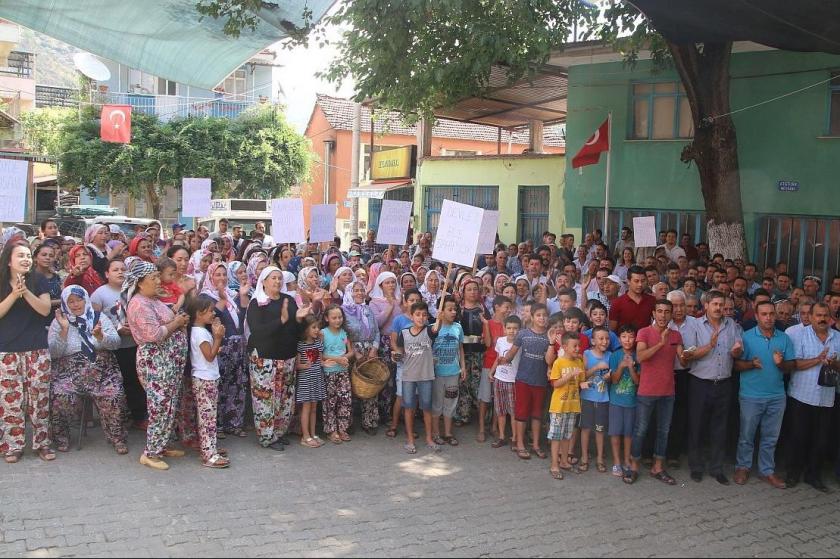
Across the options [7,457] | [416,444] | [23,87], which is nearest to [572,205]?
[416,444]

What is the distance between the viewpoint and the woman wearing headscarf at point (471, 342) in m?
7.84

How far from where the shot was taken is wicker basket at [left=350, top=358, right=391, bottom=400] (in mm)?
7305

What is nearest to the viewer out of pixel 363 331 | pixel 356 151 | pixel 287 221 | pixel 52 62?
pixel 363 331

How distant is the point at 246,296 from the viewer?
302 inches

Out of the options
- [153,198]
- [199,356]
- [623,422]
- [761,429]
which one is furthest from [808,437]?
[153,198]

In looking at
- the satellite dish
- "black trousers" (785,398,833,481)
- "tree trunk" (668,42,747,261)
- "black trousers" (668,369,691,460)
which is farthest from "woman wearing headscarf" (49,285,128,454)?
the satellite dish

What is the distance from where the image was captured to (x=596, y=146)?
14.7 m

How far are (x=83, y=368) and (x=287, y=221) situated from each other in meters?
3.44

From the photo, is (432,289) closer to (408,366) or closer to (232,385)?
(408,366)

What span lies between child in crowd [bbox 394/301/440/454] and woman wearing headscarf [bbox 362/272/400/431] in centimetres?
43

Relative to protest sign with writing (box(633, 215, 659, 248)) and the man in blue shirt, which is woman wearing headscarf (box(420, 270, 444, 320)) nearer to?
the man in blue shirt

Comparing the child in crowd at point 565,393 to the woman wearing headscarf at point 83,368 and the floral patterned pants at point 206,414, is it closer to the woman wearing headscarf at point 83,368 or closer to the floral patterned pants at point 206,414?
the floral patterned pants at point 206,414

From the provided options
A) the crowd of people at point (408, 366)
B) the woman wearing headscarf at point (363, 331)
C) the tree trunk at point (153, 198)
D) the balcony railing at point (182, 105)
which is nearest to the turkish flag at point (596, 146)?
the crowd of people at point (408, 366)

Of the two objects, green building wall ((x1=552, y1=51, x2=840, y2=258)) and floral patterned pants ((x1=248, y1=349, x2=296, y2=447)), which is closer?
floral patterned pants ((x1=248, y1=349, x2=296, y2=447))
